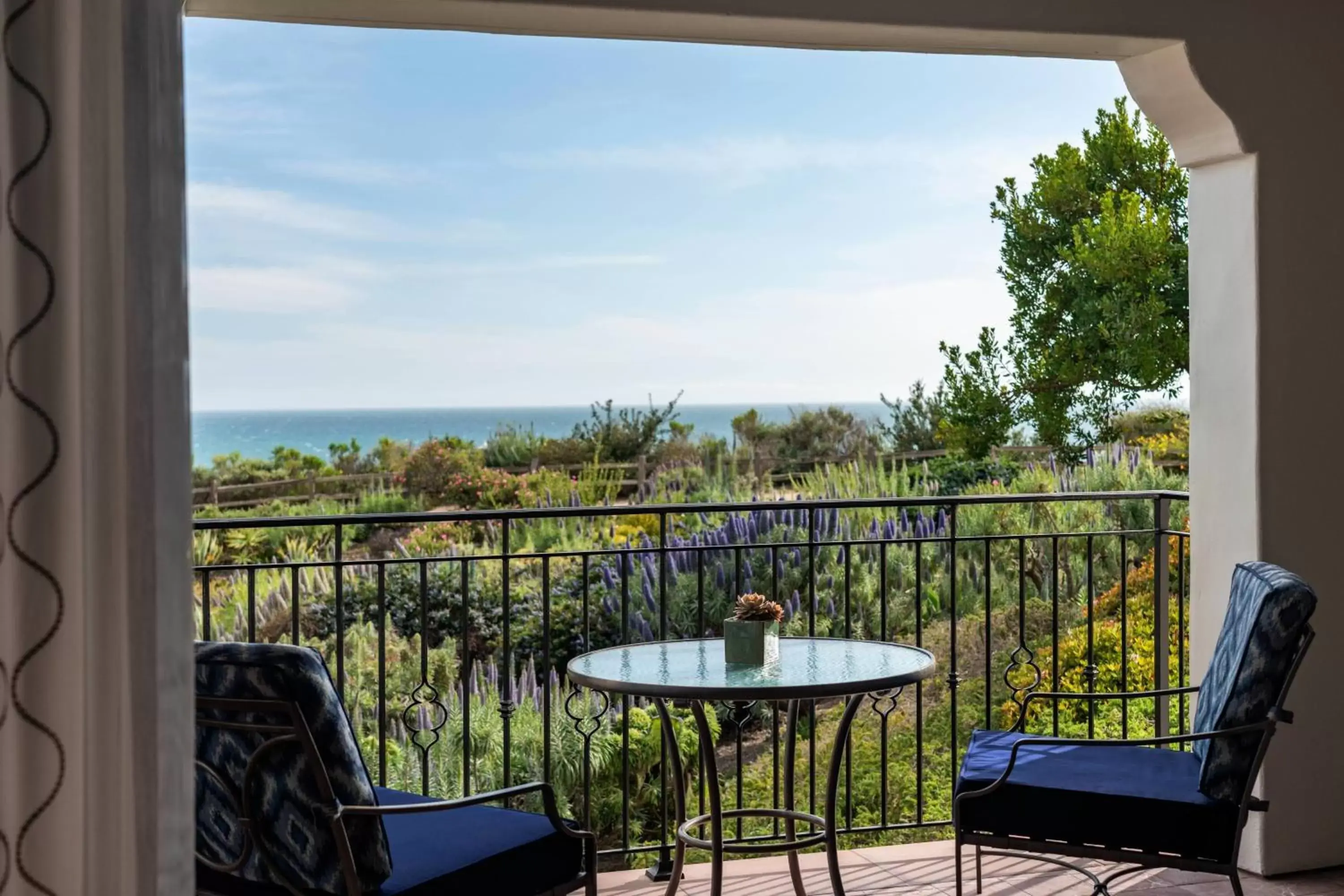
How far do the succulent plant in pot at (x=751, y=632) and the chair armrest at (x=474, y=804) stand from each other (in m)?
0.63

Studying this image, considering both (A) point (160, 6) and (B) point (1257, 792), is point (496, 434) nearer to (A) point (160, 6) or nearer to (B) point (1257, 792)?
(B) point (1257, 792)

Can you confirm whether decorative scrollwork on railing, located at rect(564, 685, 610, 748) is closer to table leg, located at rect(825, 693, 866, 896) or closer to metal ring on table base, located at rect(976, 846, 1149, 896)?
table leg, located at rect(825, 693, 866, 896)

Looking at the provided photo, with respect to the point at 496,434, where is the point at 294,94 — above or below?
above

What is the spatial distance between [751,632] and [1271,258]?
1892mm

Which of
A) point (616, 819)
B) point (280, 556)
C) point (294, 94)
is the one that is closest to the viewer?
point (616, 819)

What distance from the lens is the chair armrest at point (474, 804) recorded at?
2.09 meters

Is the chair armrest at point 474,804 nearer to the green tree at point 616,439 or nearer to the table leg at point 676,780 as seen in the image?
the table leg at point 676,780

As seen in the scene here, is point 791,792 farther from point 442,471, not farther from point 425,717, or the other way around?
point 442,471

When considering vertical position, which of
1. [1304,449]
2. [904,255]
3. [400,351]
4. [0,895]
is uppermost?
[904,255]

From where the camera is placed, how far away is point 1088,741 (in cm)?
291

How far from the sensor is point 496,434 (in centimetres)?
1972

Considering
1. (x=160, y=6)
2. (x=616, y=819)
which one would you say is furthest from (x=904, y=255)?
(x=160, y=6)

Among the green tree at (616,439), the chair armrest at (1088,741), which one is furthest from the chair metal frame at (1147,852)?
the green tree at (616,439)

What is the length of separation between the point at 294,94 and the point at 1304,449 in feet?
93.3
